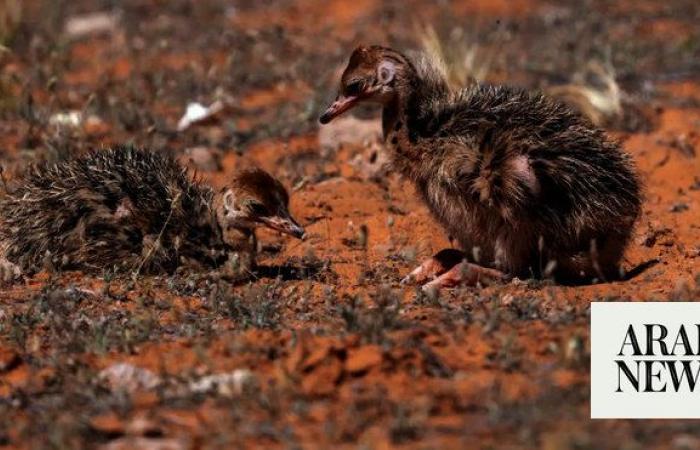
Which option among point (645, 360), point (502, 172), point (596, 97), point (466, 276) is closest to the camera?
point (645, 360)

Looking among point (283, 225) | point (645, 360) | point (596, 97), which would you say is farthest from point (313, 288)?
point (596, 97)

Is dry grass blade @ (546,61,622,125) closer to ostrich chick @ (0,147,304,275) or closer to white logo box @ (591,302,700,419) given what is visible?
ostrich chick @ (0,147,304,275)

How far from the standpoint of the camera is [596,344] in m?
6.12

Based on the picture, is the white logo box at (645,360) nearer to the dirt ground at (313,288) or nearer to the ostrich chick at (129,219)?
the dirt ground at (313,288)

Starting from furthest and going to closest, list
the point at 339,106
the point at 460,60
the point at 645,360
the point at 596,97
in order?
the point at 460,60 < the point at 596,97 < the point at 339,106 < the point at 645,360

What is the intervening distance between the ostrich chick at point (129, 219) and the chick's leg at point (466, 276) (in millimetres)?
960

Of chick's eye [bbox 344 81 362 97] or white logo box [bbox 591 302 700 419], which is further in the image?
chick's eye [bbox 344 81 362 97]

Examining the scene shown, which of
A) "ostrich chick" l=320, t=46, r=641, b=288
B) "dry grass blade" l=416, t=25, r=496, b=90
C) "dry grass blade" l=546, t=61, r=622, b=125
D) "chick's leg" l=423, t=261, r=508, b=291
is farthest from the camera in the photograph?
"dry grass blade" l=546, t=61, r=622, b=125

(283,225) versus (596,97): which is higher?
(596,97)

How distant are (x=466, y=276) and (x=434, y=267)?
0.38 metres

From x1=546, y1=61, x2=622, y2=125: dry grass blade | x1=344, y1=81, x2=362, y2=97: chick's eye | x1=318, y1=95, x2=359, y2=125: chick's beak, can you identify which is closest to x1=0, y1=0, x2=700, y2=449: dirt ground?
x1=546, y1=61, x2=622, y2=125: dry grass blade

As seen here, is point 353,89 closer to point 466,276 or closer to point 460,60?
point 466,276

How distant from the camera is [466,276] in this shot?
785 centimetres

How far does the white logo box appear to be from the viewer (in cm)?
563
